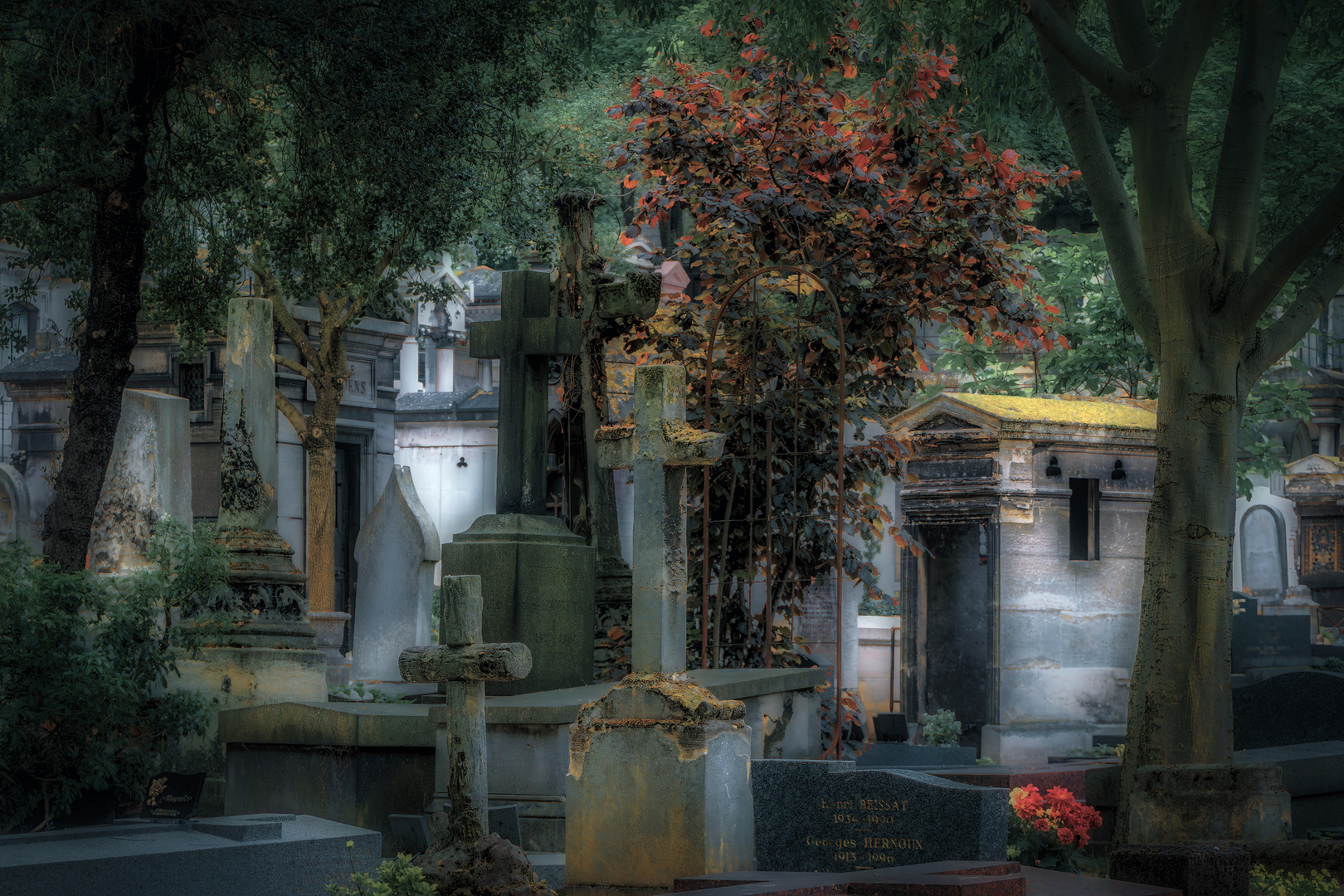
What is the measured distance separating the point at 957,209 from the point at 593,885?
6.32 meters

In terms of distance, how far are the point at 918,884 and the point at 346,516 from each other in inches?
657

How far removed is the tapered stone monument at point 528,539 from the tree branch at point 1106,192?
3.72 metres

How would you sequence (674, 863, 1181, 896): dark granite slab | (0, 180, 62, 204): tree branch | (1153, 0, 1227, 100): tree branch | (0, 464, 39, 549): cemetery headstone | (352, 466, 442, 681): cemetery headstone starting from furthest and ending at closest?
1. (0, 464, 39, 549): cemetery headstone
2. (352, 466, 442, 681): cemetery headstone
3. (0, 180, 62, 204): tree branch
4. (1153, 0, 1227, 100): tree branch
5. (674, 863, 1181, 896): dark granite slab

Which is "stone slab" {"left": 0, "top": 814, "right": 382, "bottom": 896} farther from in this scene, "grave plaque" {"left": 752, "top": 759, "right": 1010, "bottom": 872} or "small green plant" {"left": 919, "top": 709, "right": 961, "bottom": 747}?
"small green plant" {"left": 919, "top": 709, "right": 961, "bottom": 747}

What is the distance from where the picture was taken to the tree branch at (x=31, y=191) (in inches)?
408

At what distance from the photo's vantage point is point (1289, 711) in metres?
12.8

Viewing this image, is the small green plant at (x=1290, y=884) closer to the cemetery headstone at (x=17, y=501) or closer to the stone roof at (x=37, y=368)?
the stone roof at (x=37, y=368)

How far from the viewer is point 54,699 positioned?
8516 millimetres

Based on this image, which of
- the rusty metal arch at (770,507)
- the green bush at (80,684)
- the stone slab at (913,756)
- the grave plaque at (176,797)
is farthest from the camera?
the stone slab at (913,756)

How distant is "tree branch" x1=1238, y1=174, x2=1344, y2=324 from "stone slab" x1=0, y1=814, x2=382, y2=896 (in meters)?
6.34

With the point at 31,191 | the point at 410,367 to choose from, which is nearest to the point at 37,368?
the point at 410,367

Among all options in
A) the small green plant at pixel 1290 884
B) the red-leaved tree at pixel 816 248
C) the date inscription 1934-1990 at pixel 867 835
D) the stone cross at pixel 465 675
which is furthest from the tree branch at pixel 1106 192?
the stone cross at pixel 465 675

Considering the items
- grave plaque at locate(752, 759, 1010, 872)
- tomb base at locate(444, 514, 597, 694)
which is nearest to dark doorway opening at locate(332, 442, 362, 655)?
tomb base at locate(444, 514, 597, 694)

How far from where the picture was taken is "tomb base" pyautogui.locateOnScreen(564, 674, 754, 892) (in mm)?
7098
